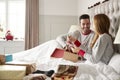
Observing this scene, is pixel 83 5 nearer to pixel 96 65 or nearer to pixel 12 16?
pixel 12 16

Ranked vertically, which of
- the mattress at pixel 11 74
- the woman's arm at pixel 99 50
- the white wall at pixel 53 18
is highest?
the white wall at pixel 53 18

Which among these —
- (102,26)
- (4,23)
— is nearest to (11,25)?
(4,23)

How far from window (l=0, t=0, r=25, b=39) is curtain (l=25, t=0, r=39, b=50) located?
45cm

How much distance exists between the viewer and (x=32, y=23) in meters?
5.55

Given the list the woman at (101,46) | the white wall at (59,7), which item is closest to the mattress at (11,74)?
the woman at (101,46)

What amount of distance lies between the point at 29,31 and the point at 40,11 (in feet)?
1.95

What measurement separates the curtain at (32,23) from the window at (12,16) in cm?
45

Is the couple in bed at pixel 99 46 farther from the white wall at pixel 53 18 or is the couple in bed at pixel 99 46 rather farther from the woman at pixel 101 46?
the white wall at pixel 53 18

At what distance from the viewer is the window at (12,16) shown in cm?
590

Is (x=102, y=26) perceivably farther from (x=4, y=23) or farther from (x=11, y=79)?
(x=4, y=23)

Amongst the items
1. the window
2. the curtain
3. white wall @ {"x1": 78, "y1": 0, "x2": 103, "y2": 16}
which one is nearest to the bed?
white wall @ {"x1": 78, "y1": 0, "x2": 103, "y2": 16}

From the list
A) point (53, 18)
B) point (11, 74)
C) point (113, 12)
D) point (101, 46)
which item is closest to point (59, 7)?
point (53, 18)

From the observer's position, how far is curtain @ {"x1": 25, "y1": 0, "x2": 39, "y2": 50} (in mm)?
5531

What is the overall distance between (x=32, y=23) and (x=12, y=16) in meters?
0.73
